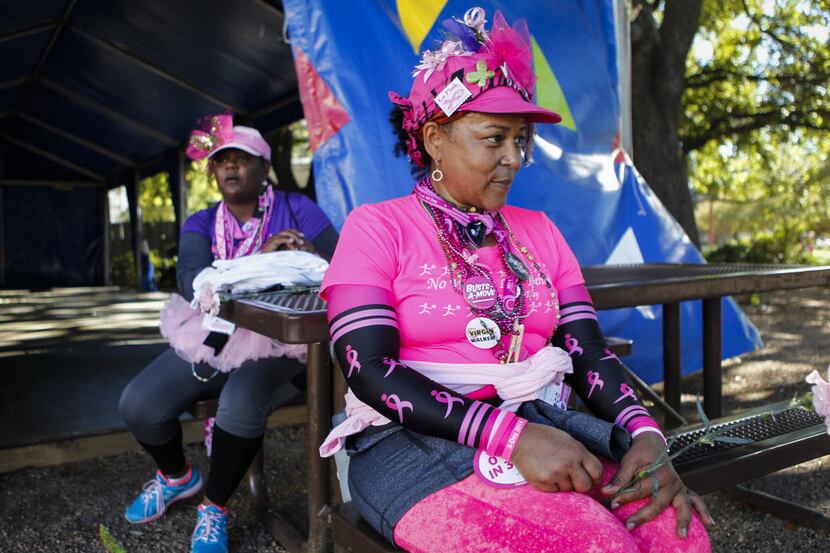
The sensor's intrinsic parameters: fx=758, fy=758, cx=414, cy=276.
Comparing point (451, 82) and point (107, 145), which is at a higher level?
point (451, 82)

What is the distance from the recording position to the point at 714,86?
12.6 meters

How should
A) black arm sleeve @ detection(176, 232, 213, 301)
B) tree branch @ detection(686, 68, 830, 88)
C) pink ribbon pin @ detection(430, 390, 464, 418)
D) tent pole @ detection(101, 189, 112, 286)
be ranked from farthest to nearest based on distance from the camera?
1. tent pole @ detection(101, 189, 112, 286)
2. tree branch @ detection(686, 68, 830, 88)
3. black arm sleeve @ detection(176, 232, 213, 301)
4. pink ribbon pin @ detection(430, 390, 464, 418)

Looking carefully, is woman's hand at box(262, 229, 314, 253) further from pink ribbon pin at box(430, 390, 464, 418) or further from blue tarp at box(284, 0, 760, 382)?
pink ribbon pin at box(430, 390, 464, 418)

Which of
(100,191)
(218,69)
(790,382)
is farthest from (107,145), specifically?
(790,382)

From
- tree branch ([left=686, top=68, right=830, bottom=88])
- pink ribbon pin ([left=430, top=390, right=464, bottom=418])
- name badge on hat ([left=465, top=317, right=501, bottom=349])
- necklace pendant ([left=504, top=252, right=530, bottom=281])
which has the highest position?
tree branch ([left=686, top=68, right=830, bottom=88])

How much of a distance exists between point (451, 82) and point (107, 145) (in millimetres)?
11725

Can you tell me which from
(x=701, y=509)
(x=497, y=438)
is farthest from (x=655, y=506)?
(x=497, y=438)

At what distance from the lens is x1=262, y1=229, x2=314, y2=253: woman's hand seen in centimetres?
293

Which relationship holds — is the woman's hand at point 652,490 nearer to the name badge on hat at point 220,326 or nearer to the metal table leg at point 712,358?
the name badge on hat at point 220,326

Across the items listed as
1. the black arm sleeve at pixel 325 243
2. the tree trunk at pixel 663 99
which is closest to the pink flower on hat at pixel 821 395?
the black arm sleeve at pixel 325 243

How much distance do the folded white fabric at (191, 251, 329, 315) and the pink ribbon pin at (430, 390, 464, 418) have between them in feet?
3.51

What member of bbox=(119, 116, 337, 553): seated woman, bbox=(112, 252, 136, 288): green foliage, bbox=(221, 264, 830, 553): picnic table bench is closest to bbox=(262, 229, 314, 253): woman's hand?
bbox=(119, 116, 337, 553): seated woman

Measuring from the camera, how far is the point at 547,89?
466 cm

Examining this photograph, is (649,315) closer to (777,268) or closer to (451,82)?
(777,268)
